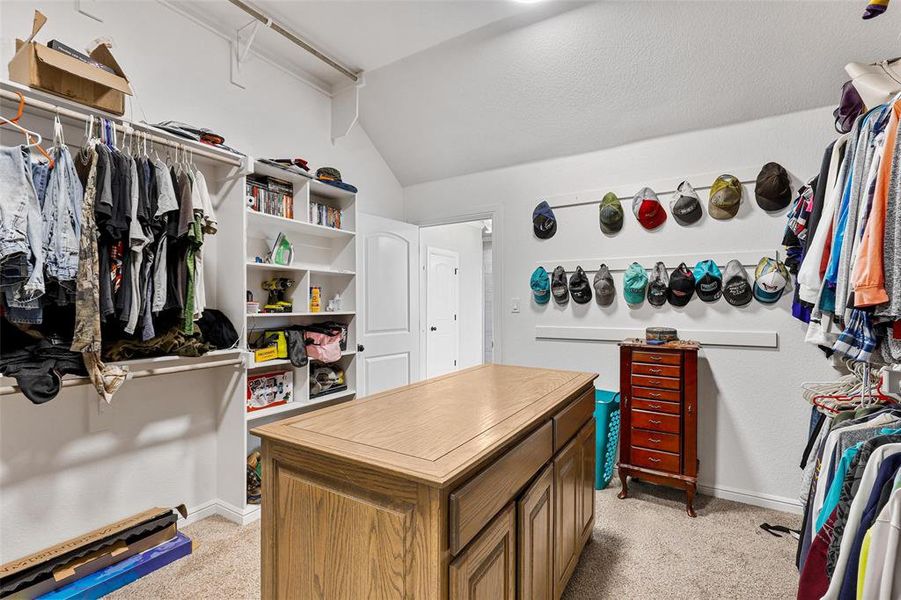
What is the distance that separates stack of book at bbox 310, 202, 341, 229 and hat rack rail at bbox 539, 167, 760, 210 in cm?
165

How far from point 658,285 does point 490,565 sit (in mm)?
2420

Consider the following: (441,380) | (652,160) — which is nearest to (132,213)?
(441,380)

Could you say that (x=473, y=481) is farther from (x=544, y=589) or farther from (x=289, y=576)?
(x=544, y=589)

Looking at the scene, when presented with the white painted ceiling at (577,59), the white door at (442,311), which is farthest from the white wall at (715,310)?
the white door at (442,311)

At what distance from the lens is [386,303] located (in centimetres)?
376

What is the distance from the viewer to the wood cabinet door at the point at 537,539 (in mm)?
1322

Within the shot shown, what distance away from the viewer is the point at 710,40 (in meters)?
2.51

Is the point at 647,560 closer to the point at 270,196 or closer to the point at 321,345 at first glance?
the point at 321,345

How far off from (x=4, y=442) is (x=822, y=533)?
3139 mm

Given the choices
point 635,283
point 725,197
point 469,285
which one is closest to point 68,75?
point 635,283

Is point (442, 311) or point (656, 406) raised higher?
point (442, 311)

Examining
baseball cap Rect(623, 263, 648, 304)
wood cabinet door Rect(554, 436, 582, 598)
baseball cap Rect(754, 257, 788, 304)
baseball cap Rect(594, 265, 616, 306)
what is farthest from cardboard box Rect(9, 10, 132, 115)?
baseball cap Rect(754, 257, 788, 304)

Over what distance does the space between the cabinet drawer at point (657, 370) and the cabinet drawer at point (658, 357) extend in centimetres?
2

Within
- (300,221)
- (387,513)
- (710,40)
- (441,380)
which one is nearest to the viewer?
(387,513)
